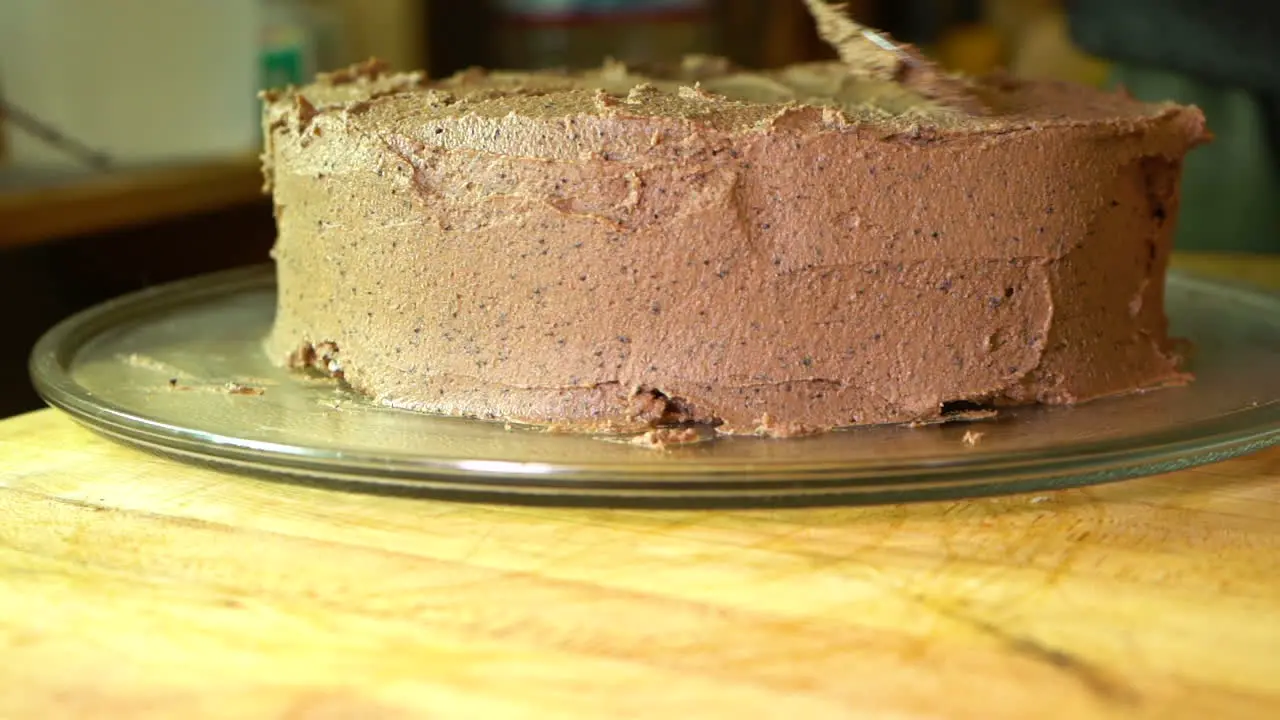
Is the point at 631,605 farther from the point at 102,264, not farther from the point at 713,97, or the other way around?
the point at 102,264

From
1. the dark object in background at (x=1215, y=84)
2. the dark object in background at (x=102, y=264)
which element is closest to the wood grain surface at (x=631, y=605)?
the dark object in background at (x=102, y=264)

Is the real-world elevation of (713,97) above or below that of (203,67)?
above

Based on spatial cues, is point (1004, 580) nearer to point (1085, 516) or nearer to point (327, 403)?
point (1085, 516)

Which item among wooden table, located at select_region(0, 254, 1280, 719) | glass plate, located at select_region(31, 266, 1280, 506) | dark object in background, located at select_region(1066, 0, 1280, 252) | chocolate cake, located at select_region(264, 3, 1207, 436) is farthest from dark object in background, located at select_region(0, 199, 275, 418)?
dark object in background, located at select_region(1066, 0, 1280, 252)

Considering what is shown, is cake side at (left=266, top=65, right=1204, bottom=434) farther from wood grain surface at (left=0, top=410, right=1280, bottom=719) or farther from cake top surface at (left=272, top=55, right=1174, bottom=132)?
wood grain surface at (left=0, top=410, right=1280, bottom=719)

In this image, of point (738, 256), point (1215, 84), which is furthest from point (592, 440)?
point (1215, 84)

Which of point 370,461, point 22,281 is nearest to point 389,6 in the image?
point 22,281

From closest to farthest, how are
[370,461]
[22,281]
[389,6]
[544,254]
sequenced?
[370,461] → [544,254] → [22,281] → [389,6]

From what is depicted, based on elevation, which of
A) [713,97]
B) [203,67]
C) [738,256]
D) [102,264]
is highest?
[713,97]
